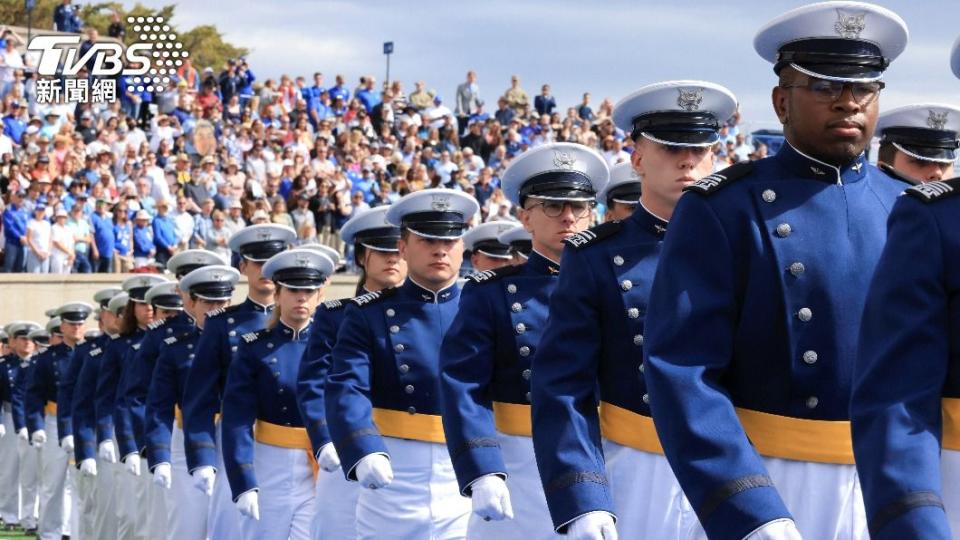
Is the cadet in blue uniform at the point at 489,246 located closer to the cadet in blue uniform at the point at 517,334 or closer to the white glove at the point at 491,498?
the cadet in blue uniform at the point at 517,334

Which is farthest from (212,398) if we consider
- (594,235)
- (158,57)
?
(158,57)

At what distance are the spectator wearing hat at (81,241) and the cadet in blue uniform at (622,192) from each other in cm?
1482

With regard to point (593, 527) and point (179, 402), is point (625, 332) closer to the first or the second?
point (593, 527)

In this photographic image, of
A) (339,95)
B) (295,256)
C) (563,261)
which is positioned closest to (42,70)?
(339,95)

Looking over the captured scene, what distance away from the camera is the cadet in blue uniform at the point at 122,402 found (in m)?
13.1

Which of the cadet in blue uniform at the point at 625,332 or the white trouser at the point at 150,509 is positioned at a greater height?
the cadet in blue uniform at the point at 625,332

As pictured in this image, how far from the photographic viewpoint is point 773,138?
26.0 metres

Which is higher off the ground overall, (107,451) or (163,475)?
(163,475)

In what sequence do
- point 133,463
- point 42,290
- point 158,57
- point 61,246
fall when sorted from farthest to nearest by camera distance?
point 158,57 → point 42,290 → point 61,246 → point 133,463

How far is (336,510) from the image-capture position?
8.23 m

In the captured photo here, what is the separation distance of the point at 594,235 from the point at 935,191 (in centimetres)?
192

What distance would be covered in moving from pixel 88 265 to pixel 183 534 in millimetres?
10809

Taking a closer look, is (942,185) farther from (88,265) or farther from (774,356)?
(88,265)

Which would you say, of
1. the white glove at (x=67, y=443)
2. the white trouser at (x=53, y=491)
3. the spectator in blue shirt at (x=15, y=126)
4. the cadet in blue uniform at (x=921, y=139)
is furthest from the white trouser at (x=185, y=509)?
the spectator in blue shirt at (x=15, y=126)
